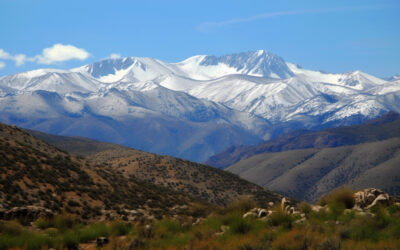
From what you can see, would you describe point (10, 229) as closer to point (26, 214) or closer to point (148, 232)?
point (26, 214)

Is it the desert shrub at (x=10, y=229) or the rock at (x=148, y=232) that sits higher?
the desert shrub at (x=10, y=229)

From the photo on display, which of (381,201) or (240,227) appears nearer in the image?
(240,227)

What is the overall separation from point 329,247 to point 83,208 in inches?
914

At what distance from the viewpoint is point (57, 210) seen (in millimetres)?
33344

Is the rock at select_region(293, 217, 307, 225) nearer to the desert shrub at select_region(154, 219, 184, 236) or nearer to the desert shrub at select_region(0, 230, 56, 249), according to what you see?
the desert shrub at select_region(154, 219, 184, 236)

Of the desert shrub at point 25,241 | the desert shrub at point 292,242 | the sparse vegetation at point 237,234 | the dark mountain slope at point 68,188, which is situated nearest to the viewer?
the desert shrub at point 292,242

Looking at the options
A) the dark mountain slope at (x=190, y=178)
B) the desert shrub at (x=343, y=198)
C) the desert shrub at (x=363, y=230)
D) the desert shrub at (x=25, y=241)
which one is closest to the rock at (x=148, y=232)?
the desert shrub at (x=25, y=241)

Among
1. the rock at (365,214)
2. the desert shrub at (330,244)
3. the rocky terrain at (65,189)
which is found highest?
the rocky terrain at (65,189)

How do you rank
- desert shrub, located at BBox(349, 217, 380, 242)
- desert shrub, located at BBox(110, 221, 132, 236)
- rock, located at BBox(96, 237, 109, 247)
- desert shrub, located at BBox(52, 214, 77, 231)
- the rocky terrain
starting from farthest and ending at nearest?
1. the rocky terrain
2. desert shrub, located at BBox(52, 214, 77, 231)
3. desert shrub, located at BBox(110, 221, 132, 236)
4. rock, located at BBox(96, 237, 109, 247)
5. desert shrub, located at BBox(349, 217, 380, 242)

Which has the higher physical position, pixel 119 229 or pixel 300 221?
pixel 119 229

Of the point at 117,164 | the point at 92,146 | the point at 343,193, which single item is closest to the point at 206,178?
the point at 117,164

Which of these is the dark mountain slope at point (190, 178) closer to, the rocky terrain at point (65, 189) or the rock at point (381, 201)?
the rocky terrain at point (65, 189)

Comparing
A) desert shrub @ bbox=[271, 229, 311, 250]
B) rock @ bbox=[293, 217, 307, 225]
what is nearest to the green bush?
desert shrub @ bbox=[271, 229, 311, 250]

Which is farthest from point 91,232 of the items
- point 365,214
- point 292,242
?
point 365,214
